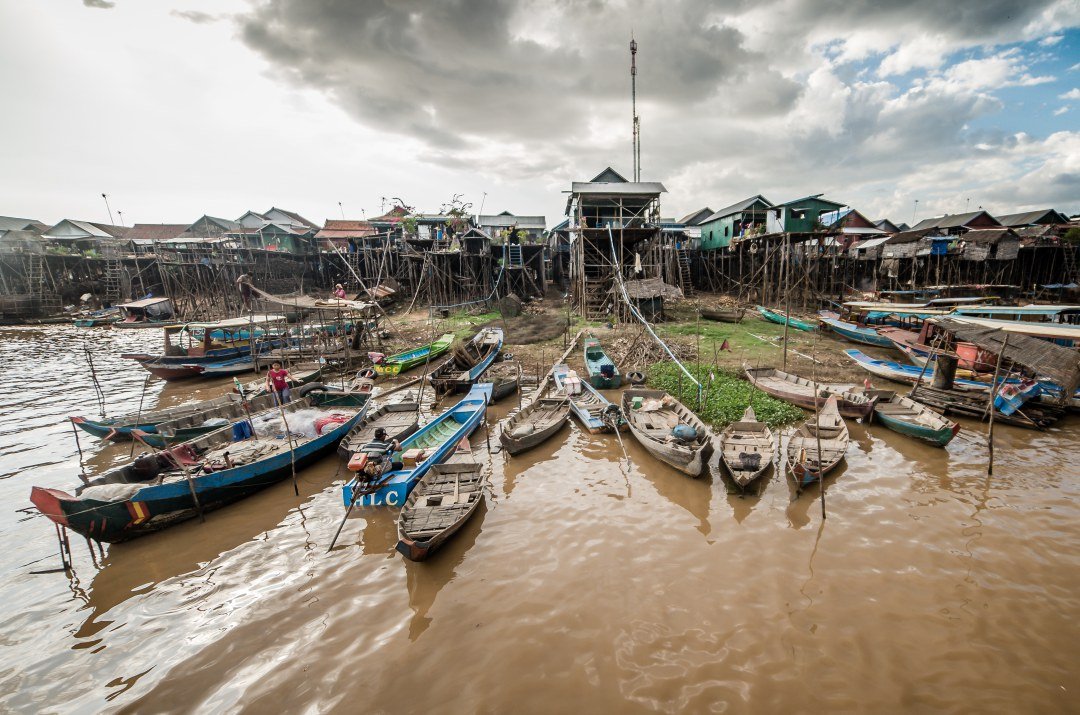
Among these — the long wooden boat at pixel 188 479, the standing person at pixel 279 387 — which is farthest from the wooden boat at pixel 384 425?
the standing person at pixel 279 387

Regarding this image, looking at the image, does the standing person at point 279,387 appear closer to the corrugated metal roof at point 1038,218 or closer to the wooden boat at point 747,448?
the wooden boat at point 747,448

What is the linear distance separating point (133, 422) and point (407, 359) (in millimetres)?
Answer: 9765

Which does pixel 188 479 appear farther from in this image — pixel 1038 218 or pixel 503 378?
pixel 1038 218

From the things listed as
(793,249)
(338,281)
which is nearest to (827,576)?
(793,249)

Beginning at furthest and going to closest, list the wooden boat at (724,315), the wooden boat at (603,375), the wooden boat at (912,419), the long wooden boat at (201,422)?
1. the wooden boat at (724,315)
2. the wooden boat at (603,375)
3. the long wooden boat at (201,422)
4. the wooden boat at (912,419)

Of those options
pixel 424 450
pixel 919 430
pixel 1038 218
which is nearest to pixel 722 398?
pixel 919 430

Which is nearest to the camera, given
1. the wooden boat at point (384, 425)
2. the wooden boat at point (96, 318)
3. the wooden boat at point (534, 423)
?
the wooden boat at point (384, 425)

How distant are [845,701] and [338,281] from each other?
46.3 m

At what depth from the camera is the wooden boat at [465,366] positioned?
15633 mm

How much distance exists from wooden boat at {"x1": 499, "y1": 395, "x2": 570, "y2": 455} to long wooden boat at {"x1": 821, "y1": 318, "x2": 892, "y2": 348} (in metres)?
17.0

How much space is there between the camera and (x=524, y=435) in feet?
35.6

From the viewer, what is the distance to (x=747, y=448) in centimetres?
1007

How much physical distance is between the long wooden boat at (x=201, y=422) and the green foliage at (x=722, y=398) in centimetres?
1336

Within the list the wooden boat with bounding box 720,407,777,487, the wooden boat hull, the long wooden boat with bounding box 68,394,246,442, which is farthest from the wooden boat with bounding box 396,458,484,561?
the wooden boat hull
